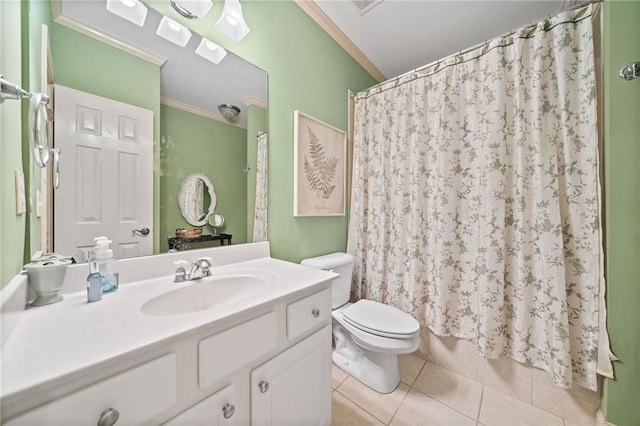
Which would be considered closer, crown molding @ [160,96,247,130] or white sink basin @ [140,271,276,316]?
white sink basin @ [140,271,276,316]

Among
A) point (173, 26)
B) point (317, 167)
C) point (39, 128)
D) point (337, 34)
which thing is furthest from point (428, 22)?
point (39, 128)

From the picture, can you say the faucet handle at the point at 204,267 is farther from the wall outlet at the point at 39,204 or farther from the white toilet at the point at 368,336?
the white toilet at the point at 368,336

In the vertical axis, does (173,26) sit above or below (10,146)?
above

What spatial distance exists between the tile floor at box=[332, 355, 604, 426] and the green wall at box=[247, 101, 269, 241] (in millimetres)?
1055

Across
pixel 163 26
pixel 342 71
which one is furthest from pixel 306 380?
pixel 342 71

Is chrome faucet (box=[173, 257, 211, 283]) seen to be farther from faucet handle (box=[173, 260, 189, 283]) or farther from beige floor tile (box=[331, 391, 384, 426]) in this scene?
beige floor tile (box=[331, 391, 384, 426])

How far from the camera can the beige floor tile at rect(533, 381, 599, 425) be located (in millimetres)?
1159

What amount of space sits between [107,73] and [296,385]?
4.40 feet

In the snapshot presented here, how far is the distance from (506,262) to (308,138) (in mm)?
1401

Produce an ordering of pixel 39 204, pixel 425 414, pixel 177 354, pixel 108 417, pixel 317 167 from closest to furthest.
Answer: pixel 108 417, pixel 177 354, pixel 39 204, pixel 425 414, pixel 317 167

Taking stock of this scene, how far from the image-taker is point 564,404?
3.95 feet

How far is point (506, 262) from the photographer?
1.32 meters

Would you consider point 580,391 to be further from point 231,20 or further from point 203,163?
point 231,20

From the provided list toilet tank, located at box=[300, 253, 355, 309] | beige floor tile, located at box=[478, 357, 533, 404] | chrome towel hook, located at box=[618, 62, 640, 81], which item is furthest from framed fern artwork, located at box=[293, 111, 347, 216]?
chrome towel hook, located at box=[618, 62, 640, 81]
